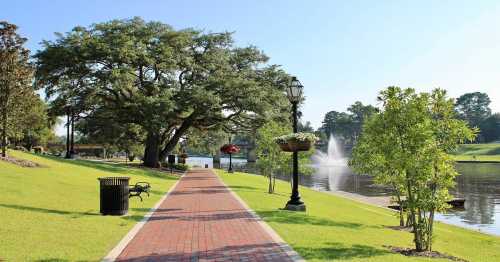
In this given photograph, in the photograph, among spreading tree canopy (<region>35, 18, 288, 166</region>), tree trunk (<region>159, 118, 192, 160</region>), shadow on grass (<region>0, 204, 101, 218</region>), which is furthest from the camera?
tree trunk (<region>159, 118, 192, 160</region>)

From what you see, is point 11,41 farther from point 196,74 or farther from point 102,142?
point 102,142

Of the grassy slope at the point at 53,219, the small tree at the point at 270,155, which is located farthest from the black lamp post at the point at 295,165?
the small tree at the point at 270,155

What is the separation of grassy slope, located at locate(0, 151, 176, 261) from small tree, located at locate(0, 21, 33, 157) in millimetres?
5346

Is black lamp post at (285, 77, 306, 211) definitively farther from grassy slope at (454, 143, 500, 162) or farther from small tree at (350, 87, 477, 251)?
grassy slope at (454, 143, 500, 162)

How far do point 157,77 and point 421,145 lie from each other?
119 feet

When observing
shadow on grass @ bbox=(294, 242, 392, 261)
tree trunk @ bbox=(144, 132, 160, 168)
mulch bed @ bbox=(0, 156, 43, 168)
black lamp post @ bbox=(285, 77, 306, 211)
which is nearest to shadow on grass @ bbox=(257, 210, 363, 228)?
black lamp post @ bbox=(285, 77, 306, 211)

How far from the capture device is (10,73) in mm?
26266

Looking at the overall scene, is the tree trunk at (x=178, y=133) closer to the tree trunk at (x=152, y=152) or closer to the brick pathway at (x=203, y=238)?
the tree trunk at (x=152, y=152)

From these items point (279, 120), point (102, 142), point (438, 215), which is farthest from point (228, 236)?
point (102, 142)

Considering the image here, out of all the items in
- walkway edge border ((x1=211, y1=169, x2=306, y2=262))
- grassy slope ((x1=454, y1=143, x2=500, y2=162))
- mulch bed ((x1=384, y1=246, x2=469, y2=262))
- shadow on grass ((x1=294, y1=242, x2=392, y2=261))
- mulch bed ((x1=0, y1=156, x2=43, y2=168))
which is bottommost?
mulch bed ((x1=384, y1=246, x2=469, y2=262))

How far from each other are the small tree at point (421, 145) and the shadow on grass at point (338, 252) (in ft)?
6.21

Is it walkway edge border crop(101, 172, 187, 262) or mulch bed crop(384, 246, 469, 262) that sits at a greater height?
walkway edge border crop(101, 172, 187, 262)

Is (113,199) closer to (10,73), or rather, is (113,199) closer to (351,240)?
(351,240)

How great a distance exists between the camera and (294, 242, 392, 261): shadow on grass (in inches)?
371
